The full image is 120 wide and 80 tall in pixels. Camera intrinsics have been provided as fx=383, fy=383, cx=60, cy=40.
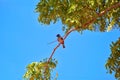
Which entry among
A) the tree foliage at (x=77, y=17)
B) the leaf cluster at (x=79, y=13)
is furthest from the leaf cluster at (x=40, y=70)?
the leaf cluster at (x=79, y=13)

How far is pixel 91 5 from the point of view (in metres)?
14.8

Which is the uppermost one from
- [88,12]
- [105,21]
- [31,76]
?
[105,21]

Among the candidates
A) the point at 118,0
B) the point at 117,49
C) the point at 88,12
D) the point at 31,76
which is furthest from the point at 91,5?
the point at 31,76

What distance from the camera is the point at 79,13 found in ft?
47.7

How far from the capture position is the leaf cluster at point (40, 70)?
614 inches

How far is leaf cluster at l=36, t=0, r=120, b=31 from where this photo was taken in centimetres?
1449

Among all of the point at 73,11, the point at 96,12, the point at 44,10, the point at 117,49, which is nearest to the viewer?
the point at 73,11

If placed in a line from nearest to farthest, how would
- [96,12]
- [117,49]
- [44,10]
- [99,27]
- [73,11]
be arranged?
1. [73,11]
2. [96,12]
3. [117,49]
4. [44,10]
5. [99,27]

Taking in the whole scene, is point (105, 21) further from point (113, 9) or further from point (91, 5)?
point (91, 5)

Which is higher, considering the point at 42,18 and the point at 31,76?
the point at 42,18

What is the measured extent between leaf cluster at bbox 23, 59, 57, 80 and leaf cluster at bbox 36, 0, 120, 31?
6.01 ft

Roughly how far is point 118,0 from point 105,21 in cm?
304

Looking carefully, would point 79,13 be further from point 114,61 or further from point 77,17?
point 114,61

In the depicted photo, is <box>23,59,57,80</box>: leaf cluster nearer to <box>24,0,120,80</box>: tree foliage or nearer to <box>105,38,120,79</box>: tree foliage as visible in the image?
<box>24,0,120,80</box>: tree foliage
